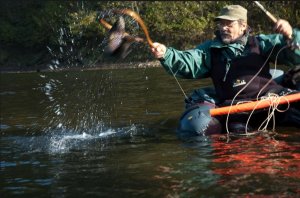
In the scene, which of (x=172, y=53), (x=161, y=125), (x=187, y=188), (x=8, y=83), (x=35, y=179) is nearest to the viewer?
(x=187, y=188)

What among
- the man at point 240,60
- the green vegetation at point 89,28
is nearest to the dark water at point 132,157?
the man at point 240,60

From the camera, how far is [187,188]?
16.2 ft

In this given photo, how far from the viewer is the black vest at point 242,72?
303 inches

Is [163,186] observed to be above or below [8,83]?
below

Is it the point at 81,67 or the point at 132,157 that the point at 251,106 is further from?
the point at 81,67

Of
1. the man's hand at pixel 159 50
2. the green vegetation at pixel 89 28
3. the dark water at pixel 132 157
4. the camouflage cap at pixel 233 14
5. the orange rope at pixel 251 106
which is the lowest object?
the dark water at pixel 132 157

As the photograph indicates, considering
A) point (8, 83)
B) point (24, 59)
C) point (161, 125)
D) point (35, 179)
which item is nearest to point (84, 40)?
point (24, 59)

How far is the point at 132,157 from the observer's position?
6375 mm

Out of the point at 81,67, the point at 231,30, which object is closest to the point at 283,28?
the point at 231,30

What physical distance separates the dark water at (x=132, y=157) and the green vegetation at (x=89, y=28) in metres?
13.7

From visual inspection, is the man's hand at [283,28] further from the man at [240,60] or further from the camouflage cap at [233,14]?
the camouflage cap at [233,14]

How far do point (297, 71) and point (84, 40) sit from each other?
19.8m

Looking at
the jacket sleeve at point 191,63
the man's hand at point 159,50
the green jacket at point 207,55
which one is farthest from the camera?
the jacket sleeve at point 191,63

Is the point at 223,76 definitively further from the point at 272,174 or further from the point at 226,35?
the point at 272,174
